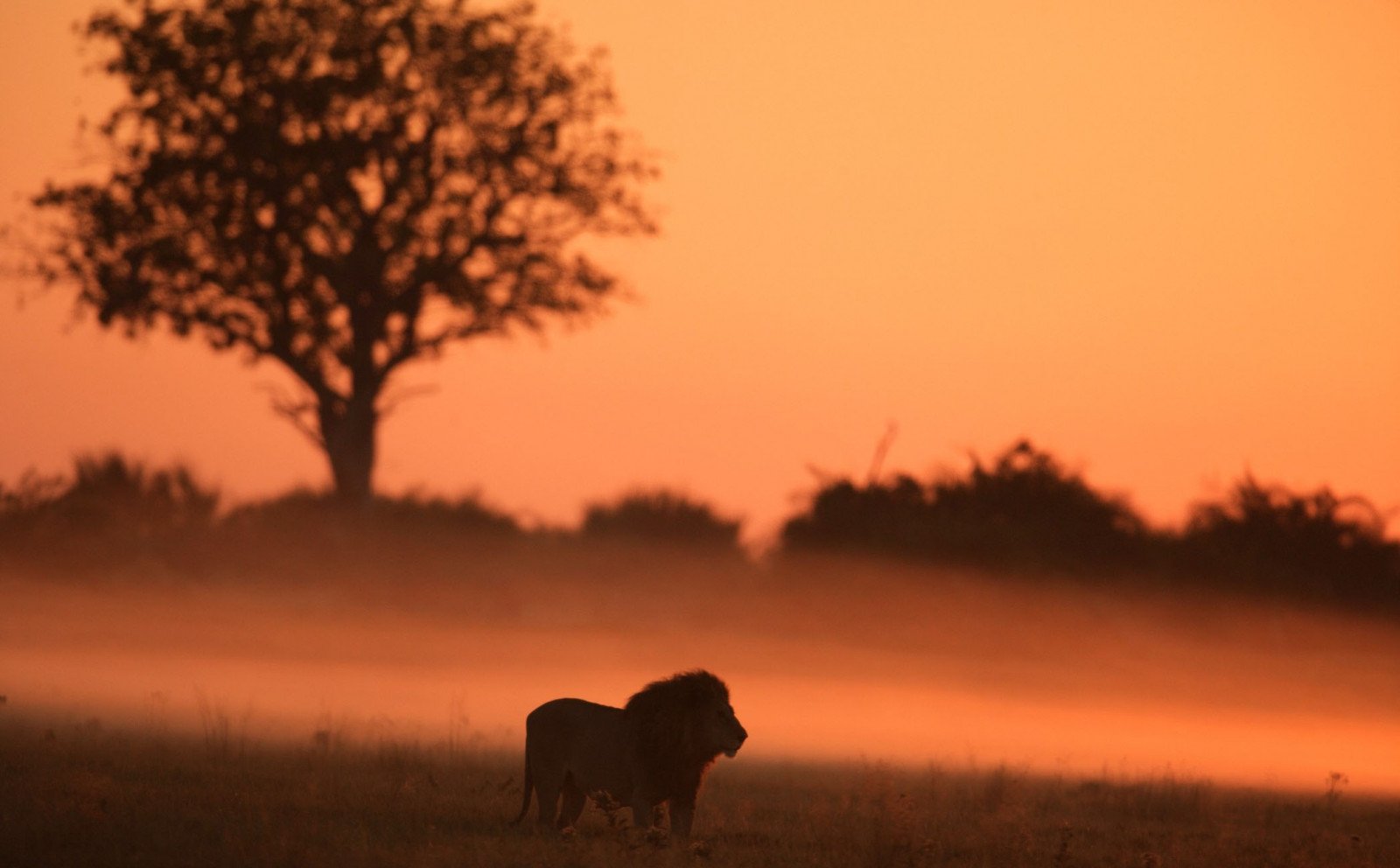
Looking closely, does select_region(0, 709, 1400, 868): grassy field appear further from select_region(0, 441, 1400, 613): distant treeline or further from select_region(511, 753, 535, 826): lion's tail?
select_region(0, 441, 1400, 613): distant treeline

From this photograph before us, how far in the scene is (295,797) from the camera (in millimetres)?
18969

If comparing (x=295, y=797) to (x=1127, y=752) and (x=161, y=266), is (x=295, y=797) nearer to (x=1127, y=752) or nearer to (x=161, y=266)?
(x=1127, y=752)

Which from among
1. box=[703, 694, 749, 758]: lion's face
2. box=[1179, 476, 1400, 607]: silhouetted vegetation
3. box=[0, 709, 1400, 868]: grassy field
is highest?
box=[1179, 476, 1400, 607]: silhouetted vegetation

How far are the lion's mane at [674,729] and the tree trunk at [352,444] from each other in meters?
23.9

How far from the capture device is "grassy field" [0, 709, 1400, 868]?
645 inches

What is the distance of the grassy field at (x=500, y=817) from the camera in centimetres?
1639

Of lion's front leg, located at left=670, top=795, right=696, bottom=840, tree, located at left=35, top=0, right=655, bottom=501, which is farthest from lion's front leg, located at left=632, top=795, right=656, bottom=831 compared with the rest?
tree, located at left=35, top=0, right=655, bottom=501

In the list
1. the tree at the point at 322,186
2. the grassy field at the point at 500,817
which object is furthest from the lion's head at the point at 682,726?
the tree at the point at 322,186

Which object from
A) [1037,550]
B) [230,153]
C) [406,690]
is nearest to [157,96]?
[230,153]

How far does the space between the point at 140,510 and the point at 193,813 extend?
2902cm

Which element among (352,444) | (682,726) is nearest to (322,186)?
(352,444)

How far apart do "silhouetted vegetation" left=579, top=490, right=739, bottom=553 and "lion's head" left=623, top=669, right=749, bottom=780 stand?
3010cm

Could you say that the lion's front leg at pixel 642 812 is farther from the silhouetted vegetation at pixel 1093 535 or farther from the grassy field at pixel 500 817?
the silhouetted vegetation at pixel 1093 535

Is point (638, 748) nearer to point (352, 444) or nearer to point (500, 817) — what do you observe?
point (500, 817)
